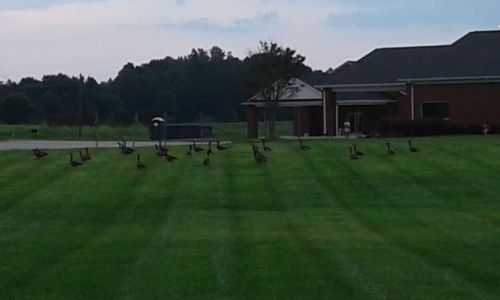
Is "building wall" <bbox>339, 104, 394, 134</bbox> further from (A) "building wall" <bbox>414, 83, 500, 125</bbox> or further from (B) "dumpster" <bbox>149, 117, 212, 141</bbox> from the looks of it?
(B) "dumpster" <bbox>149, 117, 212, 141</bbox>

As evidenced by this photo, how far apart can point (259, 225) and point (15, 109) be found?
8746cm

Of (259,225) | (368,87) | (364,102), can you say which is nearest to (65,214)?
(259,225)

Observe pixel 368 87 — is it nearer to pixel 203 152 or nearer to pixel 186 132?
pixel 186 132

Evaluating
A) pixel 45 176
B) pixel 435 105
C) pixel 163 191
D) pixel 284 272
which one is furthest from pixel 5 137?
pixel 284 272

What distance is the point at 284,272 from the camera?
14.3 meters

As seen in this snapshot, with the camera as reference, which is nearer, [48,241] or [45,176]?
[48,241]

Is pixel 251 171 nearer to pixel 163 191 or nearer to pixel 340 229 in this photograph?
pixel 163 191

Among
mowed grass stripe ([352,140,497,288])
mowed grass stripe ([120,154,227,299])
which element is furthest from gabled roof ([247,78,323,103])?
mowed grass stripe ([120,154,227,299])

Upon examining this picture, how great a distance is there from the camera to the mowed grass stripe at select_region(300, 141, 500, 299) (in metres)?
13.7

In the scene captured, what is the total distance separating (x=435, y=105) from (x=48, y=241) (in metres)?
43.5

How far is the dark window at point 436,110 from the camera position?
5994 centimetres

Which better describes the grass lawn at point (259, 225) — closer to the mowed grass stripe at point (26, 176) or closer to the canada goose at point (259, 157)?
the mowed grass stripe at point (26, 176)

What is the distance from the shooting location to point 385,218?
2430cm

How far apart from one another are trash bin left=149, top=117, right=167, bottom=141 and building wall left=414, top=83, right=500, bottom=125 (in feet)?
46.3
